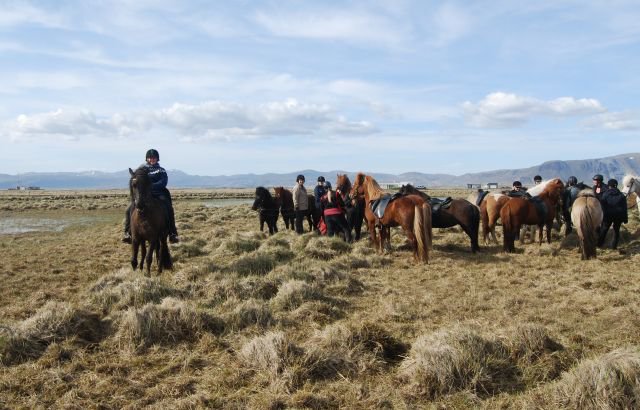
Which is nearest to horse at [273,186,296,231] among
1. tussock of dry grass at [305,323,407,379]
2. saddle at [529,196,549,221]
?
saddle at [529,196,549,221]

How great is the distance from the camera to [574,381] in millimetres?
3803

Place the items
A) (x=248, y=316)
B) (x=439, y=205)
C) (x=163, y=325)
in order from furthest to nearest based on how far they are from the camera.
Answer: (x=439, y=205) → (x=248, y=316) → (x=163, y=325)

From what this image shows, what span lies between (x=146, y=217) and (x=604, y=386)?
8077 millimetres

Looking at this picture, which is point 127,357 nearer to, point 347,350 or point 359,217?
point 347,350

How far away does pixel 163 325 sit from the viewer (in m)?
5.64

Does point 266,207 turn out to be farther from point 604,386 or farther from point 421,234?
point 604,386

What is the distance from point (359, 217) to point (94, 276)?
7.77 metres

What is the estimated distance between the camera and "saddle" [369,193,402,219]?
1162 centimetres

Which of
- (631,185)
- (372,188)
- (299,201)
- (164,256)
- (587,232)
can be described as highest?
(372,188)

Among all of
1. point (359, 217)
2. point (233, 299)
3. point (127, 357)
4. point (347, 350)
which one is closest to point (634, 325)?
point (347, 350)

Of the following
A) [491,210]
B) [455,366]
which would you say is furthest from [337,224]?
[455,366]

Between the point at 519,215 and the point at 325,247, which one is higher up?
the point at 519,215

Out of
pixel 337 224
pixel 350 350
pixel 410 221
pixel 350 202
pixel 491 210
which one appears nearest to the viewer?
pixel 350 350

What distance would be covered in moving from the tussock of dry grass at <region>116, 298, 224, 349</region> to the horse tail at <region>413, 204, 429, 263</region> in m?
5.80
